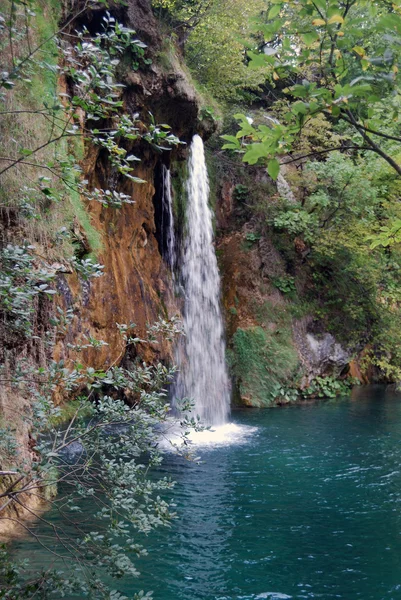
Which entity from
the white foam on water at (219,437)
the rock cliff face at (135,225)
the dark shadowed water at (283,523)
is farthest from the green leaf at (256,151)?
the white foam on water at (219,437)

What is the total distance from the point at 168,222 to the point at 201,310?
263 cm

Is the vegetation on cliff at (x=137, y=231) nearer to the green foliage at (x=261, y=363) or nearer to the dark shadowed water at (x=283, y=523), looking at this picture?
the green foliage at (x=261, y=363)

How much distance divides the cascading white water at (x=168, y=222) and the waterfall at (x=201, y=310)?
1.63 feet

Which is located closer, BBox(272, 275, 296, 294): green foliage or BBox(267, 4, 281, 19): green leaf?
BBox(267, 4, 281, 19): green leaf

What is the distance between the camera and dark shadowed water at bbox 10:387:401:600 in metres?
5.05

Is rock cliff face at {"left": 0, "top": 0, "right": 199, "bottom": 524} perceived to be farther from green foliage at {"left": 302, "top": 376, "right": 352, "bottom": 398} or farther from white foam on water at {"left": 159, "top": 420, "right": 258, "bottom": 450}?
green foliage at {"left": 302, "top": 376, "right": 352, "bottom": 398}

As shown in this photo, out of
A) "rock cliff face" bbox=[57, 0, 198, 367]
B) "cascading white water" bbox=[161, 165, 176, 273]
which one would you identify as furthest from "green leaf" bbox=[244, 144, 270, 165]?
"cascading white water" bbox=[161, 165, 176, 273]

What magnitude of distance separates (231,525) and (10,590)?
371 cm

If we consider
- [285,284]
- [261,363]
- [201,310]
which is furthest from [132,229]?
[285,284]

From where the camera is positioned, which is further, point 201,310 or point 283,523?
point 201,310

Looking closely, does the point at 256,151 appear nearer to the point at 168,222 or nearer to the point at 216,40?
the point at 168,222

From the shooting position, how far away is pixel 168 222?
1479 centimetres

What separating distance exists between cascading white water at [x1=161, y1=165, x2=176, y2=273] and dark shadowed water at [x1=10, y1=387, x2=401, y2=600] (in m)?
5.59

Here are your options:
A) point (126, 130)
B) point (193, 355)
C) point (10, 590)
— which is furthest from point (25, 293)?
point (193, 355)
